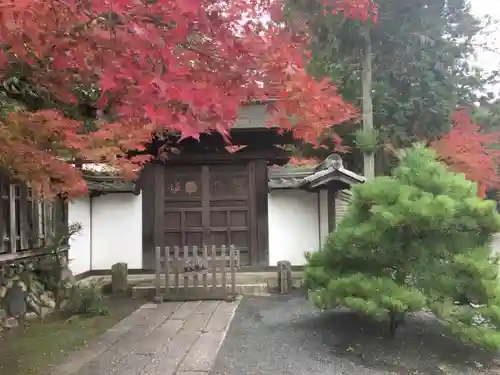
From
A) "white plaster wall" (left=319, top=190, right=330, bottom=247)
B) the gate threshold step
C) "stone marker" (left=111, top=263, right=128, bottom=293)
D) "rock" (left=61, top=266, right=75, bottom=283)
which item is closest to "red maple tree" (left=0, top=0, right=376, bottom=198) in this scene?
"rock" (left=61, top=266, right=75, bottom=283)

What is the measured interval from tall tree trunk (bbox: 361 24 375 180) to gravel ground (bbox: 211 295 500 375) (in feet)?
16.5

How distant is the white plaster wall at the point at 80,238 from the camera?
10453 mm

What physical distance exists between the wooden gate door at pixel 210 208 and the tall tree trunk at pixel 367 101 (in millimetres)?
2997

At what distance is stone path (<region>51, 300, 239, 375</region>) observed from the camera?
16.6 ft

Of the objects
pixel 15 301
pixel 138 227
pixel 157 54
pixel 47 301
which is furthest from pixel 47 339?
pixel 138 227

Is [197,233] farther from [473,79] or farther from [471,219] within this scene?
[473,79]

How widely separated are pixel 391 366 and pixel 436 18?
11.3m

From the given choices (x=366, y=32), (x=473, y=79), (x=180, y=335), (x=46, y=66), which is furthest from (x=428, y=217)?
(x=473, y=79)

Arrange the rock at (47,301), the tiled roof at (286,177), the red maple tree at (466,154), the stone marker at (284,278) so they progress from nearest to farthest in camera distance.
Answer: the rock at (47,301) → the stone marker at (284,278) → the tiled roof at (286,177) → the red maple tree at (466,154)

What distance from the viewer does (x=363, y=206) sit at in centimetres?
607

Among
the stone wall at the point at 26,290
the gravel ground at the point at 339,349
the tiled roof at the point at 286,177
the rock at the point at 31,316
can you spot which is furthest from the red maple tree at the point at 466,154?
the rock at the point at 31,316

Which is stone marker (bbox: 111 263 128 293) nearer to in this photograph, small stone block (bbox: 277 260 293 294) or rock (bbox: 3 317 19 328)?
rock (bbox: 3 317 19 328)

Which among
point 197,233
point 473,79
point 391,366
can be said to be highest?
point 473,79

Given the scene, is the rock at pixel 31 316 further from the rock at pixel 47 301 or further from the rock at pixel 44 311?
the rock at pixel 47 301
